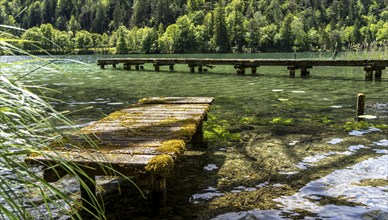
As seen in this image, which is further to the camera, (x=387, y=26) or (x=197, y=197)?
(x=387, y=26)

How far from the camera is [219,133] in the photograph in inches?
384

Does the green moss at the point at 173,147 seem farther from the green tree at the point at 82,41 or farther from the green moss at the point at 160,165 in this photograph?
the green tree at the point at 82,41

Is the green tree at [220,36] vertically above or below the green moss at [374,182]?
above

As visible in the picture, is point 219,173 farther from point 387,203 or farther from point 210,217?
point 387,203

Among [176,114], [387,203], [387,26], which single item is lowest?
[387,203]

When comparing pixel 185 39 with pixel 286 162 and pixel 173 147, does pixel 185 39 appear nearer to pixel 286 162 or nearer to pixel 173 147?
pixel 286 162

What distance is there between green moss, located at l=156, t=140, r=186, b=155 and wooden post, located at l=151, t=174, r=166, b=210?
0.38 meters

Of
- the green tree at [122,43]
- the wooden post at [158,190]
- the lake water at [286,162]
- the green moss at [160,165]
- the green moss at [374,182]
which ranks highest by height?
the green tree at [122,43]

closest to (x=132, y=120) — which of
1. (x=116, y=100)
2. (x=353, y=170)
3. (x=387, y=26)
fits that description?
(x=353, y=170)

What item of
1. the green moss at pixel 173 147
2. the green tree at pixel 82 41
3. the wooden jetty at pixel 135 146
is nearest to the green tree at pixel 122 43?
the green tree at pixel 82 41

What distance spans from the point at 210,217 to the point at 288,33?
16063cm

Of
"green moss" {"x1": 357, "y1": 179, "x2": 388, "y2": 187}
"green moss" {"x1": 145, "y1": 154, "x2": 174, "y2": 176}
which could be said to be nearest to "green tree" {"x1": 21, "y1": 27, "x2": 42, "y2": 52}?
"green moss" {"x1": 145, "y1": 154, "x2": 174, "y2": 176}

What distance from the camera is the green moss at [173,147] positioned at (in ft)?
15.5

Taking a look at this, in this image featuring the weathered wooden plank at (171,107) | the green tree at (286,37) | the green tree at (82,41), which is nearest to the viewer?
the weathered wooden plank at (171,107)
